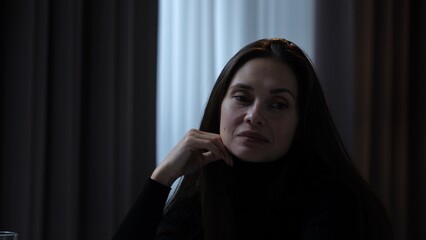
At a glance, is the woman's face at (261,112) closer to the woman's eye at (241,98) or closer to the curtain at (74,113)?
the woman's eye at (241,98)

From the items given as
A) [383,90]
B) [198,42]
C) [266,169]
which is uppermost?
[198,42]

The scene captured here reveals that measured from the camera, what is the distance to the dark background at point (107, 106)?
2.14 m

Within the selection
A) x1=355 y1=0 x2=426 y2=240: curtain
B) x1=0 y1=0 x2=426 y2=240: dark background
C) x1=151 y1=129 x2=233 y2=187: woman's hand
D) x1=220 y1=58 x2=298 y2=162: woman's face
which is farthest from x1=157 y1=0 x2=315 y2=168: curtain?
x1=220 y1=58 x2=298 y2=162: woman's face

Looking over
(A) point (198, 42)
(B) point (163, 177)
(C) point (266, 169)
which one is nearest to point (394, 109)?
(A) point (198, 42)

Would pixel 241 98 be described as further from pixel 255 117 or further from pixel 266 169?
pixel 266 169

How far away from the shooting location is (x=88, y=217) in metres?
2.28

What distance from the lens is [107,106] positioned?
2.29 m

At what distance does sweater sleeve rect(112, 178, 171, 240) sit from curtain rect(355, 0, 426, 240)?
4.69 feet

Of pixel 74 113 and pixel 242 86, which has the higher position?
pixel 242 86

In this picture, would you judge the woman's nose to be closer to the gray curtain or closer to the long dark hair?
the long dark hair

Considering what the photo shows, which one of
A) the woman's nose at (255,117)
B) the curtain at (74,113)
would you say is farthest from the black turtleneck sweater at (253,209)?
the curtain at (74,113)

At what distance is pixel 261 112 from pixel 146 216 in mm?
394

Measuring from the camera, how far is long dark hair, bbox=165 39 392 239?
1438 mm

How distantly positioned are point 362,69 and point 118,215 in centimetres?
128
